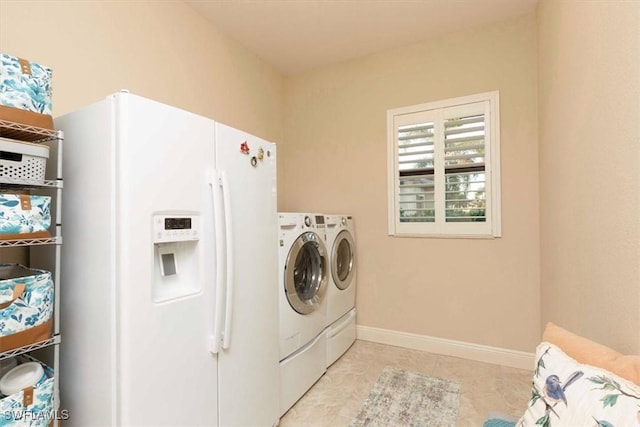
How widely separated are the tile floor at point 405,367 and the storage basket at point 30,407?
117 centimetres

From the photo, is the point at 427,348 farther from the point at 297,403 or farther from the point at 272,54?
the point at 272,54

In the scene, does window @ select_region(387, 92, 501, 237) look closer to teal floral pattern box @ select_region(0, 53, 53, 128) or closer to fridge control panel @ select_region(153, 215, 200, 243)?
fridge control panel @ select_region(153, 215, 200, 243)

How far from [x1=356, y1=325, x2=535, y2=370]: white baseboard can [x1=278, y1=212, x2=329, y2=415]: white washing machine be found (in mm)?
787

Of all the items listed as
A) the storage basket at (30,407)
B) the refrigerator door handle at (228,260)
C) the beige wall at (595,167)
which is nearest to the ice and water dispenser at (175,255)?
the refrigerator door handle at (228,260)

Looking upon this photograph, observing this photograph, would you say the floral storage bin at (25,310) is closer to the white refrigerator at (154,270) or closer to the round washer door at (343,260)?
the white refrigerator at (154,270)

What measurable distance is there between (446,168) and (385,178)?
0.55 metres

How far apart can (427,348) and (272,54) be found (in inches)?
123

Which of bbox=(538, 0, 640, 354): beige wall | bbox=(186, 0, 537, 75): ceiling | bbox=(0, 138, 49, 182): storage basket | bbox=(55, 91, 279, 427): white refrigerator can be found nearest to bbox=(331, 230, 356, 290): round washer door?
bbox=(55, 91, 279, 427): white refrigerator

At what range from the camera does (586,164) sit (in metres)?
1.31

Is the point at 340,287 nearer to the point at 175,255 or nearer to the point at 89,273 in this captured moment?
the point at 175,255

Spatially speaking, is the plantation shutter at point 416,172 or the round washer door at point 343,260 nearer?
the round washer door at point 343,260

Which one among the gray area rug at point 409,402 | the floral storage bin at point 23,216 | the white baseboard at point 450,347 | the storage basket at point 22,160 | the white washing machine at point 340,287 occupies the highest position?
the storage basket at point 22,160

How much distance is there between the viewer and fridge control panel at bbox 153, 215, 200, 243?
3.80 feet

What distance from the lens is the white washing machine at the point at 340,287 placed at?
2480mm
